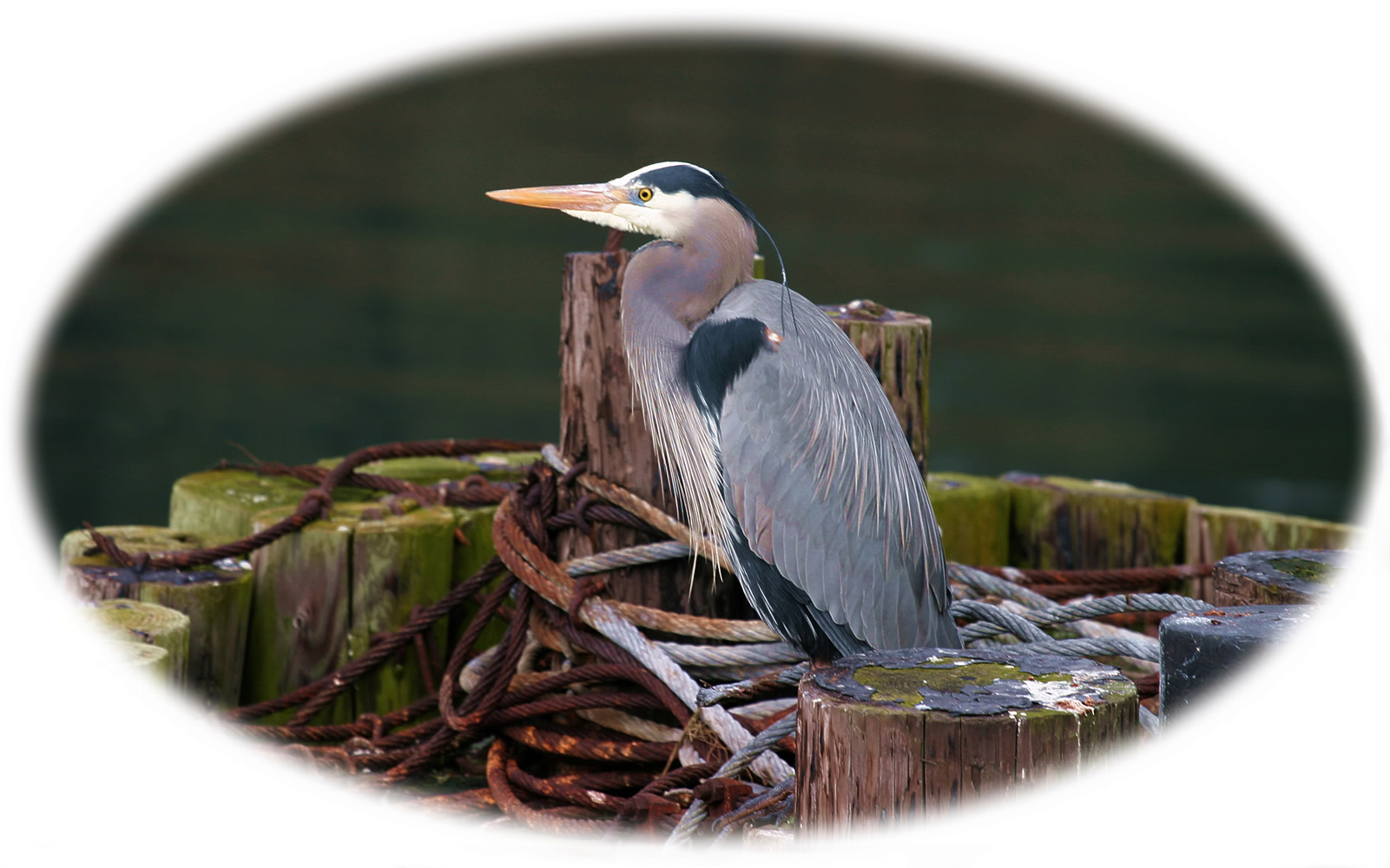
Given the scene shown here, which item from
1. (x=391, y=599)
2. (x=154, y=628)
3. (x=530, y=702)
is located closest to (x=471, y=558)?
(x=391, y=599)

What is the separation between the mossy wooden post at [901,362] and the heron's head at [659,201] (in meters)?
0.62

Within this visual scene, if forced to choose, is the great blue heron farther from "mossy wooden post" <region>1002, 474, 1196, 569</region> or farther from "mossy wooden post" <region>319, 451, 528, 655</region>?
"mossy wooden post" <region>1002, 474, 1196, 569</region>

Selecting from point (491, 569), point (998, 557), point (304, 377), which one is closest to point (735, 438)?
point (491, 569)

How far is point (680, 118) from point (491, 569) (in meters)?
14.6

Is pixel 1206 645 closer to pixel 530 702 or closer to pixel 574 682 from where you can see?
pixel 574 682

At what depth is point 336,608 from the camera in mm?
3508

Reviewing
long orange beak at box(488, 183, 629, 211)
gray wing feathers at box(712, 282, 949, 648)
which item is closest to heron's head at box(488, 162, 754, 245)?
long orange beak at box(488, 183, 629, 211)

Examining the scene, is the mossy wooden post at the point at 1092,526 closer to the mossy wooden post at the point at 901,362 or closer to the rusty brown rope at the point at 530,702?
the rusty brown rope at the point at 530,702

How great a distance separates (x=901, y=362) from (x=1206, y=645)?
4.74ft

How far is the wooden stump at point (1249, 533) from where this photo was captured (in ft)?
12.8

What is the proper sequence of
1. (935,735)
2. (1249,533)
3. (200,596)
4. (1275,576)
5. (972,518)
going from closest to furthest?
(935,735)
(1275,576)
(200,596)
(1249,533)
(972,518)

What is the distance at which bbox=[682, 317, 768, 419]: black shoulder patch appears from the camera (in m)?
2.80

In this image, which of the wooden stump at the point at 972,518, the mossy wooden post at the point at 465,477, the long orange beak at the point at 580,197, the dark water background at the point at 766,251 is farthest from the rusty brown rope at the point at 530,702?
the dark water background at the point at 766,251

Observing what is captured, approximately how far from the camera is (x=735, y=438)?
111 inches
